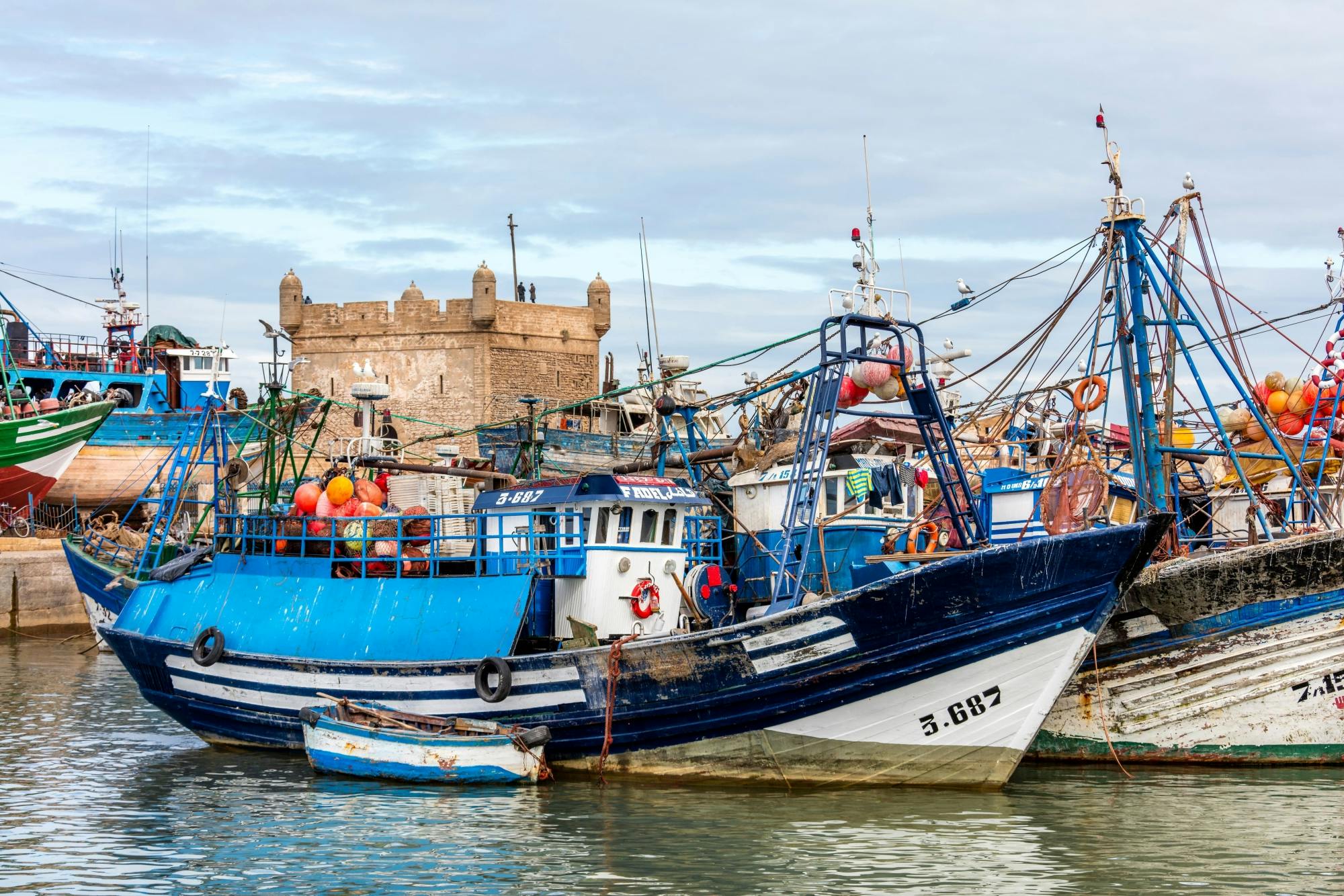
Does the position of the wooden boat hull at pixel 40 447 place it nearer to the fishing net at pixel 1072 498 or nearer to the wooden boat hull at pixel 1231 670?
the fishing net at pixel 1072 498

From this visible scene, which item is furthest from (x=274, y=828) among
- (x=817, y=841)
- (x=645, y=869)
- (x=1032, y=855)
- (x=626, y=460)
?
(x=626, y=460)

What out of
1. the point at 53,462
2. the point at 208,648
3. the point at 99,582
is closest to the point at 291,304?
the point at 53,462

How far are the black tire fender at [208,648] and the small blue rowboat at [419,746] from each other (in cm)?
221

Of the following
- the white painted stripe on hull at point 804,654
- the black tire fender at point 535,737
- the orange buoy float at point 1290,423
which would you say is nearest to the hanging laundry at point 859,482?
the white painted stripe on hull at point 804,654

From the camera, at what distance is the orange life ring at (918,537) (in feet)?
62.5

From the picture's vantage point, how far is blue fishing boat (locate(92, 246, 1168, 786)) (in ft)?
47.8

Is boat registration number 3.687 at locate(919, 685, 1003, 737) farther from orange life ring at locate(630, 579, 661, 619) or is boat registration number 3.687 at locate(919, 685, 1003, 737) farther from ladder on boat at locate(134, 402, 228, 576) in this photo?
ladder on boat at locate(134, 402, 228, 576)

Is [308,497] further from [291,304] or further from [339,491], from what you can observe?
[291,304]

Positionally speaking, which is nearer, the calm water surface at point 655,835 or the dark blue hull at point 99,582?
the calm water surface at point 655,835

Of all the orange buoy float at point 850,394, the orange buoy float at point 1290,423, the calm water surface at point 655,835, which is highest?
the orange buoy float at point 850,394

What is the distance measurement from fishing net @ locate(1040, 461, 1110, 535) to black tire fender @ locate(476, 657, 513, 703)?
6.27 metres

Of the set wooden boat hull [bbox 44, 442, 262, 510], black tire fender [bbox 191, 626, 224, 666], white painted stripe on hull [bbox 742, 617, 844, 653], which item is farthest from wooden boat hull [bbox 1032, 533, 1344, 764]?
wooden boat hull [bbox 44, 442, 262, 510]

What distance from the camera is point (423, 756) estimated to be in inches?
622

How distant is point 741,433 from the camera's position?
22891 millimetres
